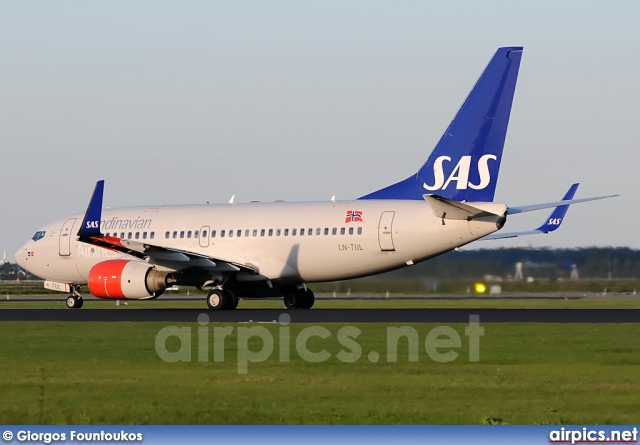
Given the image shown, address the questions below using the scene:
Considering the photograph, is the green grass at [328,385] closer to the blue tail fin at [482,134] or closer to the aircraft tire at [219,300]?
the blue tail fin at [482,134]

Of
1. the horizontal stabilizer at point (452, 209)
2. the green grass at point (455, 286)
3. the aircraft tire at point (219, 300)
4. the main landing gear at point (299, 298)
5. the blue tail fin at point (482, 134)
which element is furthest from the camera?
the green grass at point (455, 286)

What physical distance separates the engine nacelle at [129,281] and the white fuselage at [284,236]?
3536 millimetres

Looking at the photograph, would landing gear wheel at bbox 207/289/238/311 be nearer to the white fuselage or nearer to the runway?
the runway

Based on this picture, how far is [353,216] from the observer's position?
4103 centimetres

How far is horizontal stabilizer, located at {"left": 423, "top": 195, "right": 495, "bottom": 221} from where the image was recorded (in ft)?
121

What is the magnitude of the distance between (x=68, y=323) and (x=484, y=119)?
15.5 meters

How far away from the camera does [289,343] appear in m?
25.6

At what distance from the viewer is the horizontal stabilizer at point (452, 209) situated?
121ft

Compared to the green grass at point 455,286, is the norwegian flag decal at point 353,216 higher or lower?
higher

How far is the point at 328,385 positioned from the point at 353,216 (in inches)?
908

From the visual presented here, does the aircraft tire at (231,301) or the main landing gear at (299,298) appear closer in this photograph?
the aircraft tire at (231,301)

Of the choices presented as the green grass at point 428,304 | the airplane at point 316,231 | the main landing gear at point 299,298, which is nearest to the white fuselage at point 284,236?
the airplane at point 316,231

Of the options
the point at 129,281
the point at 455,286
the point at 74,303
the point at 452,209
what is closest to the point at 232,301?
the point at 129,281

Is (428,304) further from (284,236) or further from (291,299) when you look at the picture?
(284,236)
